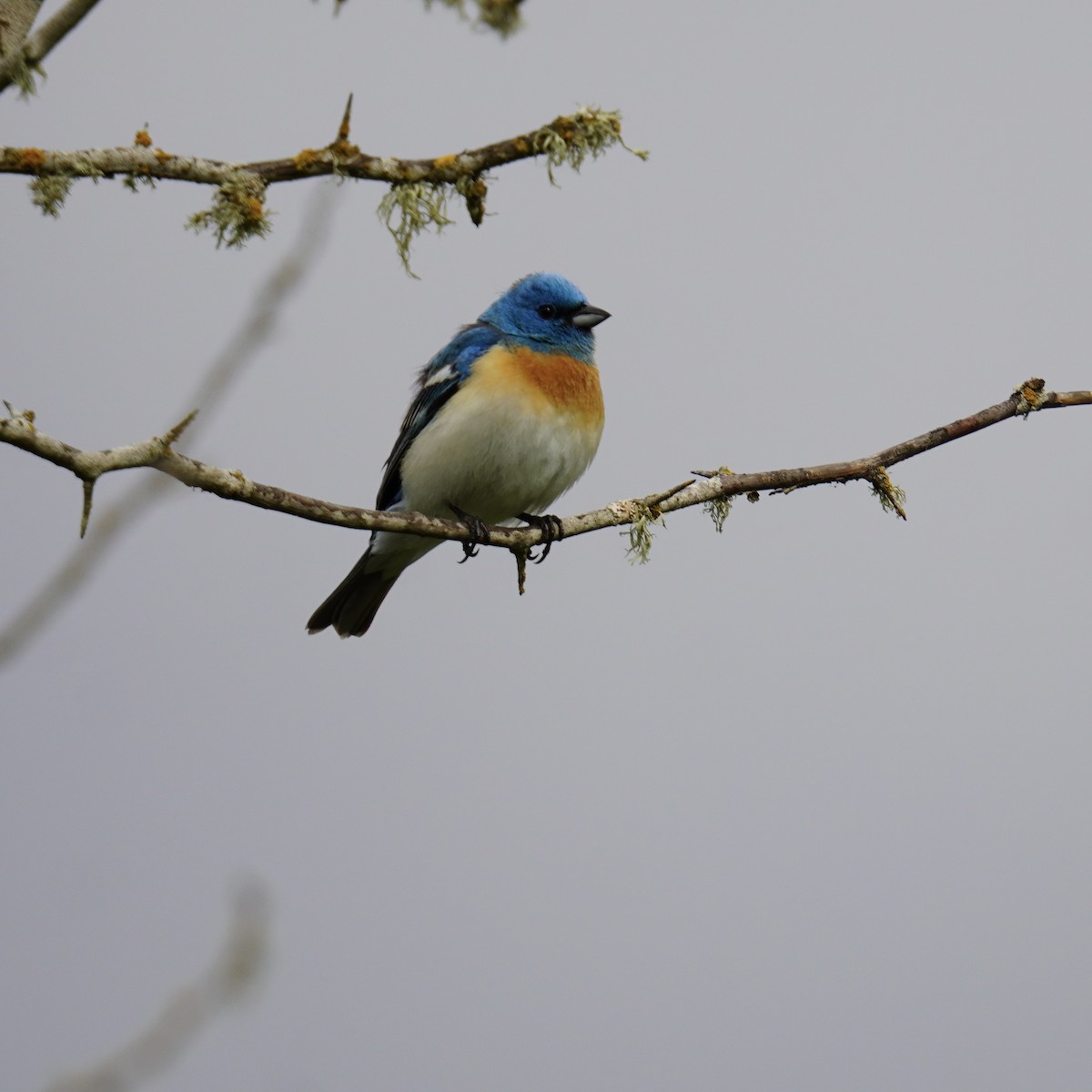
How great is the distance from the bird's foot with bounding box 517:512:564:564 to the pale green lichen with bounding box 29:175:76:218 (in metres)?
2.30

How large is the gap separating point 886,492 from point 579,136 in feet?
6.68

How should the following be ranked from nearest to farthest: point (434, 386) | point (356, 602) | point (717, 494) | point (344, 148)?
point (344, 148) → point (717, 494) → point (434, 386) → point (356, 602)

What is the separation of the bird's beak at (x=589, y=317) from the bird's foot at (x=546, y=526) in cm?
95

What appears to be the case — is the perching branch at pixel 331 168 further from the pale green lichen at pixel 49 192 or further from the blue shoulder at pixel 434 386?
the blue shoulder at pixel 434 386

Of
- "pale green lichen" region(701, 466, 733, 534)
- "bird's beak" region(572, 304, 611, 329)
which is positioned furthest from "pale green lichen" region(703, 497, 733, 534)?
"bird's beak" region(572, 304, 611, 329)

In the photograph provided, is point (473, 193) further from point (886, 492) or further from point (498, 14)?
point (886, 492)

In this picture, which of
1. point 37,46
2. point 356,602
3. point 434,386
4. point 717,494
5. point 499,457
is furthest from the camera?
point 356,602

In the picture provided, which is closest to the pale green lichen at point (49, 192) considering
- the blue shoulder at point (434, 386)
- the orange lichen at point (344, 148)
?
the orange lichen at point (344, 148)

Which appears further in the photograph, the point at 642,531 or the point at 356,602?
the point at 356,602

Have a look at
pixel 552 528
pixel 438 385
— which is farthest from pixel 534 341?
pixel 552 528

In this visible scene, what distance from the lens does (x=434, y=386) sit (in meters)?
6.59

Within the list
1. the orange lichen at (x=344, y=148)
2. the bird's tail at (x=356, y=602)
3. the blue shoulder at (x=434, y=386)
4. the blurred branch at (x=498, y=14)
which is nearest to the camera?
the blurred branch at (x=498, y=14)

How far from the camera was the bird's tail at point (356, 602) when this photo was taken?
708cm

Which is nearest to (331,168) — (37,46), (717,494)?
(37,46)
